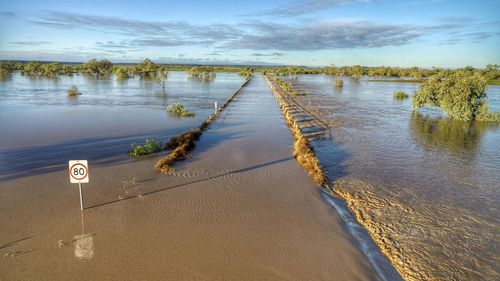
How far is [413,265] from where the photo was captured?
684 centimetres

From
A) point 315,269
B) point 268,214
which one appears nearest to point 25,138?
point 268,214

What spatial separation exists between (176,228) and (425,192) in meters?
8.39

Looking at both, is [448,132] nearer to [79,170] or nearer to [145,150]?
[145,150]

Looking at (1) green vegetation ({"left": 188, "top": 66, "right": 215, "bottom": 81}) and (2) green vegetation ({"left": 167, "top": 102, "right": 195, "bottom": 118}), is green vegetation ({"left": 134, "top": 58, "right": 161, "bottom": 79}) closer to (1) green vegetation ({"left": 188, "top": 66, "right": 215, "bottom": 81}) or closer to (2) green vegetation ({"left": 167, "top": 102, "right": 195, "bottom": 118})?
(1) green vegetation ({"left": 188, "top": 66, "right": 215, "bottom": 81})

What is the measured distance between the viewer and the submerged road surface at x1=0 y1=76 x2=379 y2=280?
245 inches

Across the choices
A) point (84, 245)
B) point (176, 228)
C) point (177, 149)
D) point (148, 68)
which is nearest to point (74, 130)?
point (177, 149)

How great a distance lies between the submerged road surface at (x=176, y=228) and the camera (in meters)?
6.23

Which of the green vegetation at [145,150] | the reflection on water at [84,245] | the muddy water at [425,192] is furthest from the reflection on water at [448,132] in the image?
the reflection on water at [84,245]

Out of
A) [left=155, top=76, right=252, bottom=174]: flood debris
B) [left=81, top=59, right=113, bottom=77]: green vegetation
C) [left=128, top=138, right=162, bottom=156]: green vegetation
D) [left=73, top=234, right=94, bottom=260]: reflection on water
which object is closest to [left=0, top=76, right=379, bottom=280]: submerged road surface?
[left=73, top=234, right=94, bottom=260]: reflection on water

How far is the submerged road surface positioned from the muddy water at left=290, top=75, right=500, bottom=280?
A: 1.35m

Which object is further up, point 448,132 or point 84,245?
point 448,132

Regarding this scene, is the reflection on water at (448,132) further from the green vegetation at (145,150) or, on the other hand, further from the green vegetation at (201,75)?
the green vegetation at (201,75)

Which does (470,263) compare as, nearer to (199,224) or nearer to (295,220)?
(295,220)

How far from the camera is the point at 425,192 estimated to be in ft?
36.3
